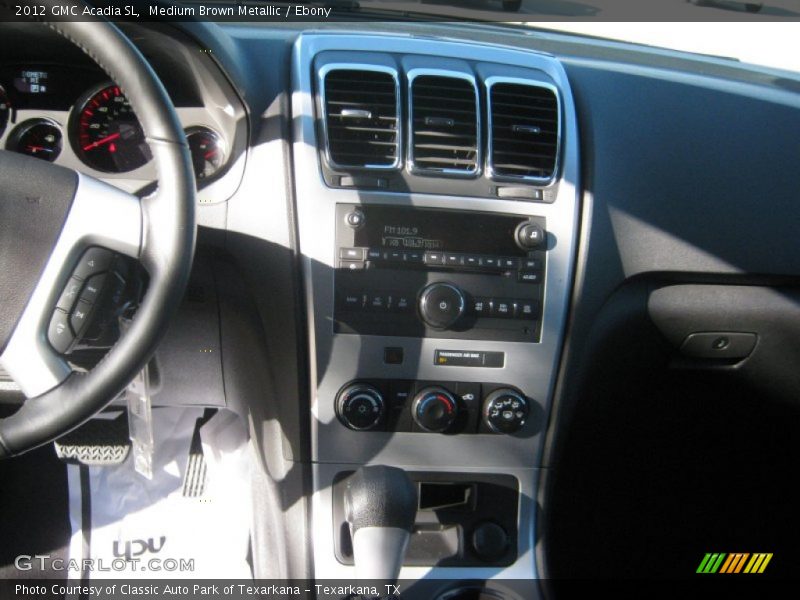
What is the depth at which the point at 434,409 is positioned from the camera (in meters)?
1.90

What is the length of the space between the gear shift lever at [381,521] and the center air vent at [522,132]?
0.70 metres

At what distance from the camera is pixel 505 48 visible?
6.43ft

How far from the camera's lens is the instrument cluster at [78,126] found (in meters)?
1.77

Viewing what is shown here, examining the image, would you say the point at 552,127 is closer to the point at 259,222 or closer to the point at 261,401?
the point at 259,222

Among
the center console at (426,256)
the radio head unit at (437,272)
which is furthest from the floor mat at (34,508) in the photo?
the radio head unit at (437,272)

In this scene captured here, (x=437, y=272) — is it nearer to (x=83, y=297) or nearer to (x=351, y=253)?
(x=351, y=253)

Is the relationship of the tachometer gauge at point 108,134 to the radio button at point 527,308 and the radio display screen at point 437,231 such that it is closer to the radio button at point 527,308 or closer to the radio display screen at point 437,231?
the radio display screen at point 437,231

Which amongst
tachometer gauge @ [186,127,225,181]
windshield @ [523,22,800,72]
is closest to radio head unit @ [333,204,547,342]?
tachometer gauge @ [186,127,225,181]

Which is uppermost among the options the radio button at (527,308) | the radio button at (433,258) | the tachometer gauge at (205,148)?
the tachometer gauge at (205,148)

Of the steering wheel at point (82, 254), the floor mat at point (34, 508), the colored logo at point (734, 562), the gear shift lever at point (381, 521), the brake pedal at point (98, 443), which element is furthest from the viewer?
the floor mat at point (34, 508)

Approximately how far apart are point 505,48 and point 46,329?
3.89 feet

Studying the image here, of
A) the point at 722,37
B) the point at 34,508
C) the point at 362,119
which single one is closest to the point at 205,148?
the point at 362,119

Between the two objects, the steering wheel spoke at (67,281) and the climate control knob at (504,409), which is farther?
the climate control knob at (504,409)

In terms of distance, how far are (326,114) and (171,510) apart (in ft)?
4.07
